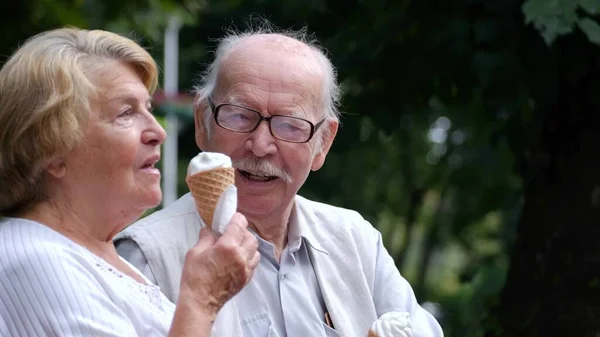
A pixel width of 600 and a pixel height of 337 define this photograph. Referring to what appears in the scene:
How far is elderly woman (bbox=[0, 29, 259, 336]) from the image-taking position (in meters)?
2.44

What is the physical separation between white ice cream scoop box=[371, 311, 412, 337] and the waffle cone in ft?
1.81

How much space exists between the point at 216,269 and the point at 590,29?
7.05 feet

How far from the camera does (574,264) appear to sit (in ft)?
15.5

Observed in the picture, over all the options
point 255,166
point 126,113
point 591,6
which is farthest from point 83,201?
point 591,6

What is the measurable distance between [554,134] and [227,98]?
6.93 ft

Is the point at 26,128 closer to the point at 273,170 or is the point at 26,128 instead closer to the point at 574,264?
the point at 273,170

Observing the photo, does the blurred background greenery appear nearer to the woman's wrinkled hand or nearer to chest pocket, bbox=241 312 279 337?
chest pocket, bbox=241 312 279 337

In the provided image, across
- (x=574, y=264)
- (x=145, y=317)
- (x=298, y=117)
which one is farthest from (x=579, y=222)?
(x=145, y=317)

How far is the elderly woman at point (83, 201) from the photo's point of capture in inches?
96.0

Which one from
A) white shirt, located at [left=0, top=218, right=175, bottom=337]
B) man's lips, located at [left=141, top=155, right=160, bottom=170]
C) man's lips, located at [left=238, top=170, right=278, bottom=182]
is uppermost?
man's lips, located at [left=238, top=170, right=278, bottom=182]

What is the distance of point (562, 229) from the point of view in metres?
4.80

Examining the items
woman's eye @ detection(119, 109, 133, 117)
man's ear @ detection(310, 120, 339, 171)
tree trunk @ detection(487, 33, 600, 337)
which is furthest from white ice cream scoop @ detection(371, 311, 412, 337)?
tree trunk @ detection(487, 33, 600, 337)

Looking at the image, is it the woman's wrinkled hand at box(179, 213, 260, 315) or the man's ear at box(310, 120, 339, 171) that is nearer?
the woman's wrinkled hand at box(179, 213, 260, 315)

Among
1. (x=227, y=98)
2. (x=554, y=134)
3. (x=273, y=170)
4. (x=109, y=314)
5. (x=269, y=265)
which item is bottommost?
(x=109, y=314)
